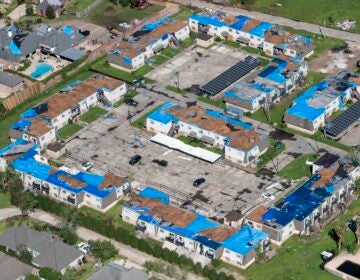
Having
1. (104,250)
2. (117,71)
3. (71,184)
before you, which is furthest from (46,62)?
(104,250)

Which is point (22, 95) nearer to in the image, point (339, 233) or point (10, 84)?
point (10, 84)

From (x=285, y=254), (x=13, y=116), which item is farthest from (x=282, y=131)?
(x=13, y=116)

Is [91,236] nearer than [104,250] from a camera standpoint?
No

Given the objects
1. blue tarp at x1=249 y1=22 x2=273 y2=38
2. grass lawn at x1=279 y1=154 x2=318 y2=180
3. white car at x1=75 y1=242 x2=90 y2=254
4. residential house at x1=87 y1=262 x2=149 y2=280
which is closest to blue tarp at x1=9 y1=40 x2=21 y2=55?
blue tarp at x1=249 y1=22 x2=273 y2=38

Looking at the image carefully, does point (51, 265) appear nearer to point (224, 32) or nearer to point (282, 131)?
point (282, 131)

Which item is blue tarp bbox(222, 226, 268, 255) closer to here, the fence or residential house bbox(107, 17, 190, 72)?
residential house bbox(107, 17, 190, 72)

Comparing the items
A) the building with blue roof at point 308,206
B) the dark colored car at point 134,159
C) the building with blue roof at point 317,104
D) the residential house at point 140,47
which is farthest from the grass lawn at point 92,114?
the building with blue roof at point 308,206
